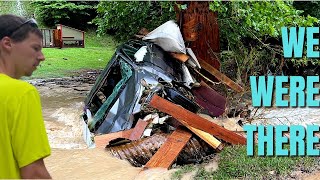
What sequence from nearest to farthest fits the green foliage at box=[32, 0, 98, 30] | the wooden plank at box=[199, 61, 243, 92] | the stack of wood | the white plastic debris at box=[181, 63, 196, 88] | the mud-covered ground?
the mud-covered ground, the stack of wood, the white plastic debris at box=[181, 63, 196, 88], the wooden plank at box=[199, 61, 243, 92], the green foliage at box=[32, 0, 98, 30]

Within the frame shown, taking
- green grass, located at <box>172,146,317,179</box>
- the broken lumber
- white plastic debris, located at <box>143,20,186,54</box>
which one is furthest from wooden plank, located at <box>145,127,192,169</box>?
white plastic debris, located at <box>143,20,186,54</box>

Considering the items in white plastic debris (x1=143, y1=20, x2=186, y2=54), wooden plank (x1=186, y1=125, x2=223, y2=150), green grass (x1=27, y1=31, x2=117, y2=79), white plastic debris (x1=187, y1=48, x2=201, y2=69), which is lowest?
green grass (x1=27, y1=31, x2=117, y2=79)

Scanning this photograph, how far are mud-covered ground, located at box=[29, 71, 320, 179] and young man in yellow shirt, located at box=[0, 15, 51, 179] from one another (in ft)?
11.2

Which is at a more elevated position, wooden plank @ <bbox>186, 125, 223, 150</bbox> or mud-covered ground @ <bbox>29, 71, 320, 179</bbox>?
wooden plank @ <bbox>186, 125, 223, 150</bbox>

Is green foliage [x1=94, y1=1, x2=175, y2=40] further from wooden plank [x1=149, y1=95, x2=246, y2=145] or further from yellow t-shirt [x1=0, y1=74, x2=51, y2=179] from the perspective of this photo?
yellow t-shirt [x1=0, y1=74, x2=51, y2=179]

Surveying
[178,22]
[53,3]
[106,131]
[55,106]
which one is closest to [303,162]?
[106,131]

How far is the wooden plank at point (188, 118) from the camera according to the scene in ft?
19.0

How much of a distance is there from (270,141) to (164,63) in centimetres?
270

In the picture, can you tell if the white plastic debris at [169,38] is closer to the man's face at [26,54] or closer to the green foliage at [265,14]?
the green foliage at [265,14]

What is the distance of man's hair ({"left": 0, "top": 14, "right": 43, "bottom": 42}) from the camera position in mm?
1689

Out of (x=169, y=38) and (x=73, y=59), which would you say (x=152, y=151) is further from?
(x=73, y=59)

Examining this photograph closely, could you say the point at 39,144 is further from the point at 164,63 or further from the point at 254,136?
the point at 164,63

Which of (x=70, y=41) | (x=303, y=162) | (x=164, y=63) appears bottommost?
(x=70, y=41)

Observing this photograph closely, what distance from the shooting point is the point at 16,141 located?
5.12 ft
